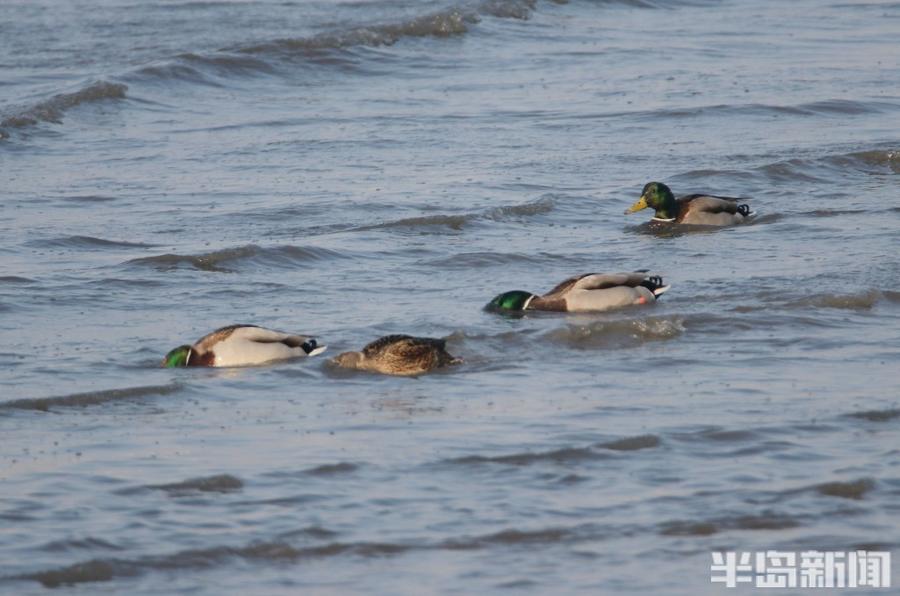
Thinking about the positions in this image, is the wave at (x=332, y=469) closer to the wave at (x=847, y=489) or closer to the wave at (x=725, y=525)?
the wave at (x=725, y=525)

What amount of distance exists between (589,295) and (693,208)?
3563 millimetres

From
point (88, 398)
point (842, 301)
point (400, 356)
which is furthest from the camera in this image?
point (842, 301)

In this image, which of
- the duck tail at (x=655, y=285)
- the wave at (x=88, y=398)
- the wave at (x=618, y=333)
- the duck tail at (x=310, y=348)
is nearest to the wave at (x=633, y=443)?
the wave at (x=618, y=333)

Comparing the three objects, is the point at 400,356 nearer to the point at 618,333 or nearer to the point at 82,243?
the point at 618,333

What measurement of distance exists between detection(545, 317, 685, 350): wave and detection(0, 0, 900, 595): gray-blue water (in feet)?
0.08

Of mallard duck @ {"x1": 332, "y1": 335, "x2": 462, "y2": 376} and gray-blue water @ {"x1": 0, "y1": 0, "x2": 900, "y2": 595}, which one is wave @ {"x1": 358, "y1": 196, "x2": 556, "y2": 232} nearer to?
gray-blue water @ {"x1": 0, "y1": 0, "x2": 900, "y2": 595}

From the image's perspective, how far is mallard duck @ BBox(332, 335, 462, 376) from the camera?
401 inches

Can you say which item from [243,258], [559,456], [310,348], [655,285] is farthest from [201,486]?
[243,258]

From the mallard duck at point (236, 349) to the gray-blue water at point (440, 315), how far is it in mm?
131

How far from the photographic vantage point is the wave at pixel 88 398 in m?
9.64

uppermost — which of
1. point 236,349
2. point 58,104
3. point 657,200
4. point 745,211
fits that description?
point 58,104

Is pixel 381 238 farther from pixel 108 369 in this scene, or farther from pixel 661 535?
pixel 661 535

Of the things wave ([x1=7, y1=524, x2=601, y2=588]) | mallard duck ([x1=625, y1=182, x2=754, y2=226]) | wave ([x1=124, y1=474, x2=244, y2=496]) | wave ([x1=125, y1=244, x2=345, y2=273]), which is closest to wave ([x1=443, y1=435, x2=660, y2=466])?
wave ([x1=7, y1=524, x2=601, y2=588])

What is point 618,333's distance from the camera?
36.9 ft
